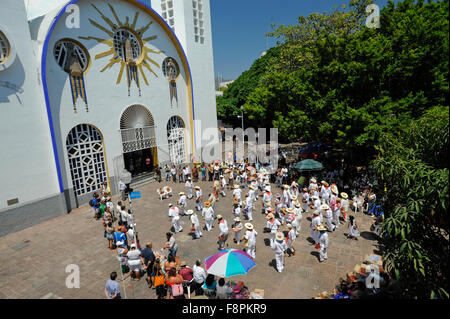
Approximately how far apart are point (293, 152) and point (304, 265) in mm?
21198

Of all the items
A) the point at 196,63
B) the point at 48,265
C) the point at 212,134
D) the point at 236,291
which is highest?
the point at 196,63

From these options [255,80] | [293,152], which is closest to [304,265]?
[293,152]

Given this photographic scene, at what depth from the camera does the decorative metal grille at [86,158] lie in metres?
15.2

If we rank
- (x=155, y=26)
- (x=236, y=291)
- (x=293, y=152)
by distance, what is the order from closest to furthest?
(x=236, y=291)
(x=155, y=26)
(x=293, y=152)

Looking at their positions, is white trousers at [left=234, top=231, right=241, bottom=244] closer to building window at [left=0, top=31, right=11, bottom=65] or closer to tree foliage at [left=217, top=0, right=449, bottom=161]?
tree foliage at [left=217, top=0, right=449, bottom=161]

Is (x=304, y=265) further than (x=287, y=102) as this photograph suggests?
No

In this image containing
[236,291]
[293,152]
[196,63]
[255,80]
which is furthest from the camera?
[255,80]

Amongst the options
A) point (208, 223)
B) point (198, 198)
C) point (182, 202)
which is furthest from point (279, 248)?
point (182, 202)

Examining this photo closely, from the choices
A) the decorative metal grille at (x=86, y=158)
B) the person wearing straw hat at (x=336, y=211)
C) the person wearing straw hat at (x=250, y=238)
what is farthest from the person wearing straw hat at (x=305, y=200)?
the decorative metal grille at (x=86, y=158)

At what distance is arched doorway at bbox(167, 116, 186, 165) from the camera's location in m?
21.5

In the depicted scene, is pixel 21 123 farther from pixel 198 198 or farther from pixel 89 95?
pixel 198 198

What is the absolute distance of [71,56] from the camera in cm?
1483

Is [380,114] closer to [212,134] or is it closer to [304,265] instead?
[304,265]

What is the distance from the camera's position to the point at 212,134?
25.3 meters
